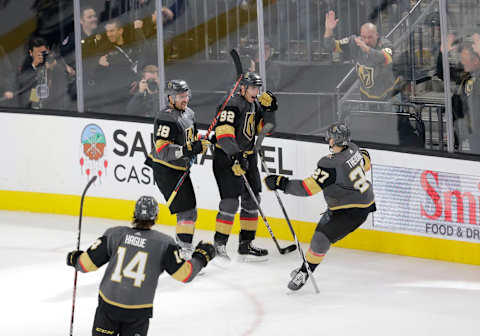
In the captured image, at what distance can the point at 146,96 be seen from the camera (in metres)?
7.94

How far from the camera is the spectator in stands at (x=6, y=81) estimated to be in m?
8.59

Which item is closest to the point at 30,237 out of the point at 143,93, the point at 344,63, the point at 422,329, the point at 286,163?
the point at 143,93

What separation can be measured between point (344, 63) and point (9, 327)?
3.16 m

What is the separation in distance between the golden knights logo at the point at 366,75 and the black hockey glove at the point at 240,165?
1.22 meters

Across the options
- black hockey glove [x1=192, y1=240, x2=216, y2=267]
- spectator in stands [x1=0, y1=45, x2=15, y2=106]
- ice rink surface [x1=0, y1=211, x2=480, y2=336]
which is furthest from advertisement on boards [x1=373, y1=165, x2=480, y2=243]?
spectator in stands [x1=0, y1=45, x2=15, y2=106]

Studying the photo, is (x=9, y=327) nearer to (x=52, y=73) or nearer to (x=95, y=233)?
(x=95, y=233)

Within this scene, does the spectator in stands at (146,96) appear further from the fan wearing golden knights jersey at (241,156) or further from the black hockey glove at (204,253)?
the black hockey glove at (204,253)

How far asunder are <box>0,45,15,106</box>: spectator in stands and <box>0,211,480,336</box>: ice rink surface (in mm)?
2004

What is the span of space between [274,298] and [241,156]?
103 cm

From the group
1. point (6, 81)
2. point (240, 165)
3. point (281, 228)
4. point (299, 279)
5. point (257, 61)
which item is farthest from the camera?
point (6, 81)

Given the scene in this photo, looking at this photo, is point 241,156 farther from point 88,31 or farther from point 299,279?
point 88,31

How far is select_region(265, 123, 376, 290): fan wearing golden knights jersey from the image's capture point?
17.8 feet

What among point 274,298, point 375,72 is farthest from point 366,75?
point 274,298

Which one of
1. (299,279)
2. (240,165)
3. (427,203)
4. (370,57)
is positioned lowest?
(299,279)
